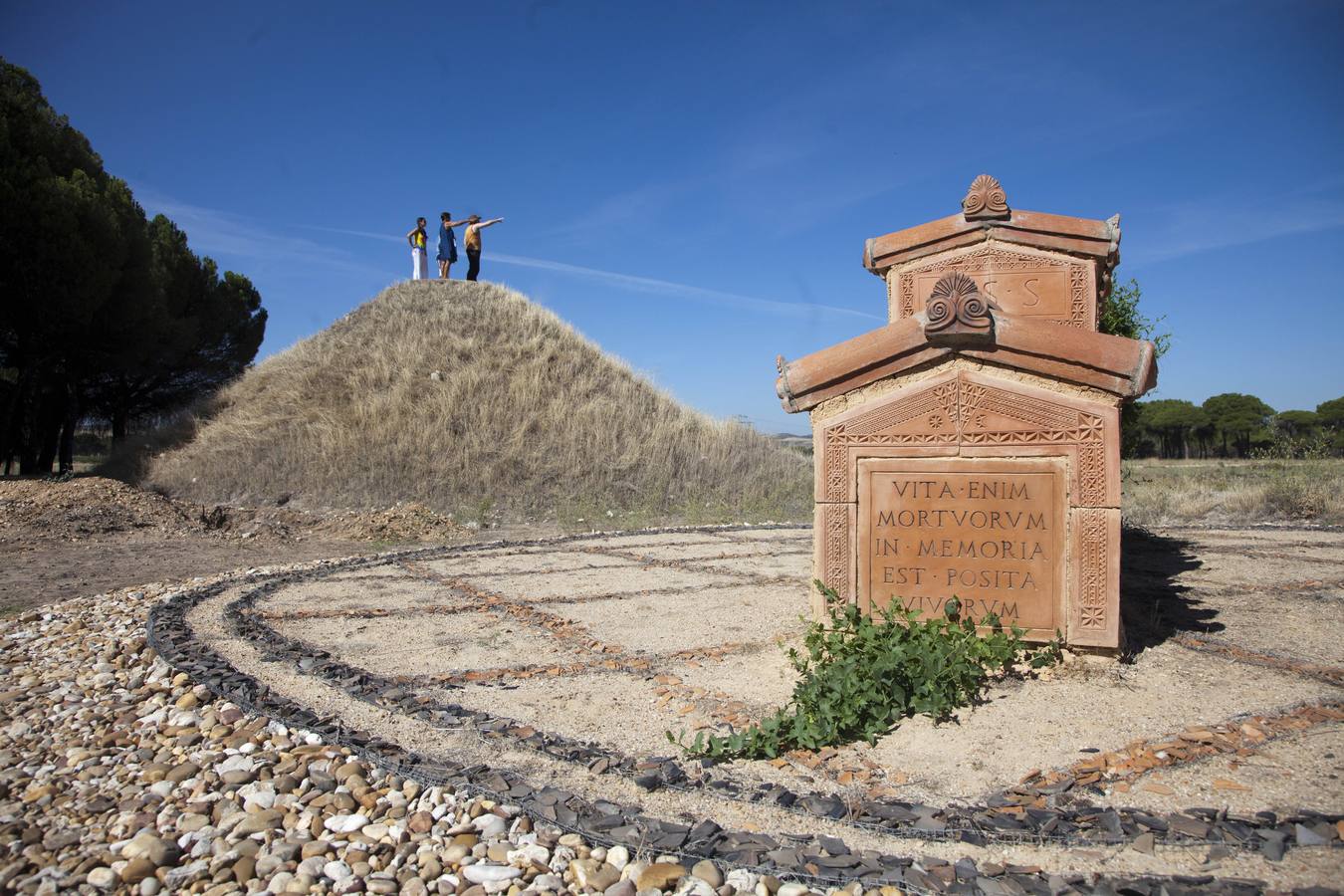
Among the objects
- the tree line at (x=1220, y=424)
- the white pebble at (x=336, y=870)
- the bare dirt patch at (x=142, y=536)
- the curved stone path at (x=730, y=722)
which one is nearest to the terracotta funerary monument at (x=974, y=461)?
the curved stone path at (x=730, y=722)

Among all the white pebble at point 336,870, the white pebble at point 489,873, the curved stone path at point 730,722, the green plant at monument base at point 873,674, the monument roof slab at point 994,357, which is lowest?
the white pebble at point 336,870

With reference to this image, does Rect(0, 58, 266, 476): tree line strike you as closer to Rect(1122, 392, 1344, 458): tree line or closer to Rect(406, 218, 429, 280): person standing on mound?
Rect(406, 218, 429, 280): person standing on mound

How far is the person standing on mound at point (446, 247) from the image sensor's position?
885 inches

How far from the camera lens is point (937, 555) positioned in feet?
14.6

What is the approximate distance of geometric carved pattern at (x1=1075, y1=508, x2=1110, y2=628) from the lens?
413 centimetres

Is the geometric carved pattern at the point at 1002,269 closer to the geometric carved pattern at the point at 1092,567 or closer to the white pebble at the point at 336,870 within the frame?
the geometric carved pattern at the point at 1092,567

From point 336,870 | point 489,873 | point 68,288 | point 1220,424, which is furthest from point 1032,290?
point 1220,424

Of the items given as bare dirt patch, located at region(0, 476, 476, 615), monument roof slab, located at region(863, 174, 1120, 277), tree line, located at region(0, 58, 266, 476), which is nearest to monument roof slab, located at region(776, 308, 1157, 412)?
monument roof slab, located at region(863, 174, 1120, 277)

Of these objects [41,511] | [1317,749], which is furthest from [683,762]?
[41,511]

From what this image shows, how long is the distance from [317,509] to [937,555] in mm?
12260

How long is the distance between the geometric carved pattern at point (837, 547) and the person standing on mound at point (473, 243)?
62.9 feet

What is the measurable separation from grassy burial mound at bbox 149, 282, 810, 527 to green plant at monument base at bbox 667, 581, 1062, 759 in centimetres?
891

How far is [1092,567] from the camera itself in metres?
4.16

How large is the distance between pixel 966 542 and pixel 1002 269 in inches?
126
